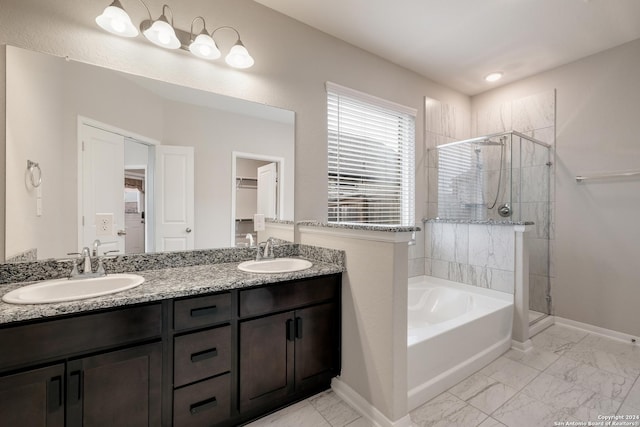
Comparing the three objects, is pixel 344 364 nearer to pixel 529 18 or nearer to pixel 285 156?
pixel 285 156

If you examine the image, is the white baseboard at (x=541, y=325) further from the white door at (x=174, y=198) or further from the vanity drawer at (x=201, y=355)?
the white door at (x=174, y=198)

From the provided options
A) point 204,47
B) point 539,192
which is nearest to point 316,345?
point 204,47

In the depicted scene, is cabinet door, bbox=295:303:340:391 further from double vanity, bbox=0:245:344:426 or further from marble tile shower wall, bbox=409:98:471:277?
marble tile shower wall, bbox=409:98:471:277

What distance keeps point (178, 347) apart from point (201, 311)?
0.18m

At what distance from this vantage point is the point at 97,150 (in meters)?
1.59

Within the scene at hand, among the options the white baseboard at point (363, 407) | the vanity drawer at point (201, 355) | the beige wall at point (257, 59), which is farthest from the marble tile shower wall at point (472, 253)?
the vanity drawer at point (201, 355)

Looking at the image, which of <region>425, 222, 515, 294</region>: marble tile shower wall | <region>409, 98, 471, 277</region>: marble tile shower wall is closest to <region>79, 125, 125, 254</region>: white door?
<region>409, 98, 471, 277</region>: marble tile shower wall

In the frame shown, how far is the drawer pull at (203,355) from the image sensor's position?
1366 mm

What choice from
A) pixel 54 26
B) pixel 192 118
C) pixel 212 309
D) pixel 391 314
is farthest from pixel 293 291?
pixel 54 26

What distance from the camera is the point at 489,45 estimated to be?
2.57 metres

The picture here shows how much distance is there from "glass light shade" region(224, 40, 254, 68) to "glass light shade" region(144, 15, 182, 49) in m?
0.31

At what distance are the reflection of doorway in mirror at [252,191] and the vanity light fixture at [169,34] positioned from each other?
0.64m

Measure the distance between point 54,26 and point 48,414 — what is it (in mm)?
1838

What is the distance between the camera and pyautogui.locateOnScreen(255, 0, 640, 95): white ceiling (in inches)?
82.0
